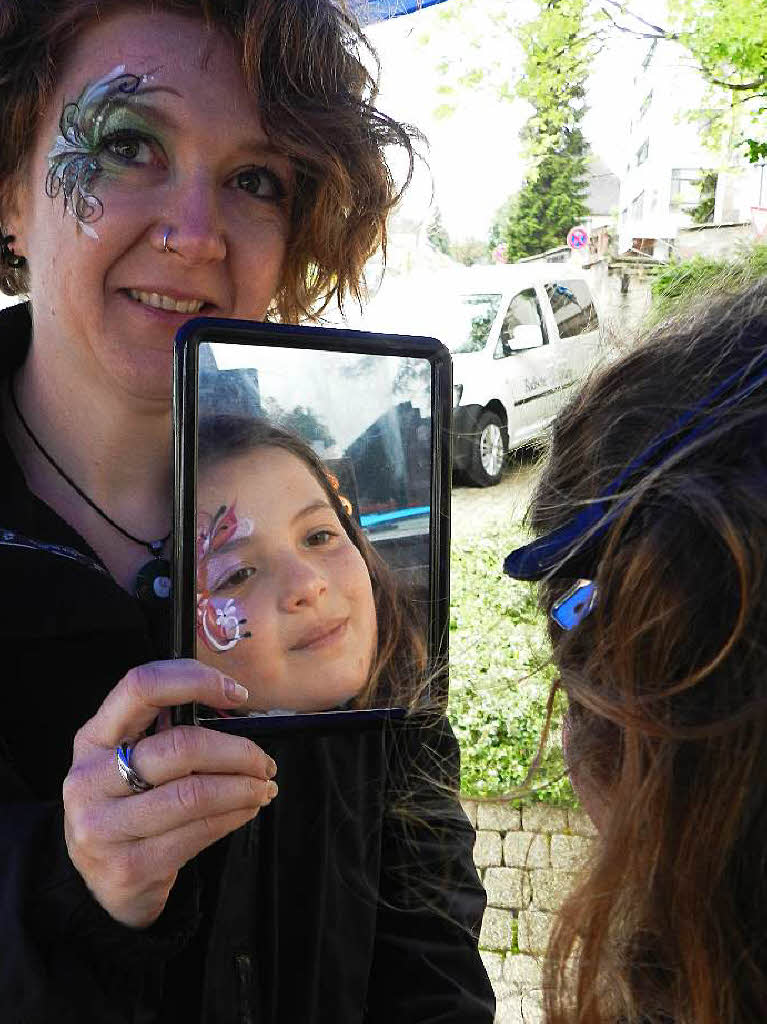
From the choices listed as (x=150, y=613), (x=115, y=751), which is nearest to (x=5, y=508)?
(x=150, y=613)

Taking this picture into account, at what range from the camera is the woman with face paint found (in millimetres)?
1144

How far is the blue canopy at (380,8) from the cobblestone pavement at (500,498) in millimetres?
747

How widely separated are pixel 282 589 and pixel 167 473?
16.6 inches

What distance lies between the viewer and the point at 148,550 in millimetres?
1348

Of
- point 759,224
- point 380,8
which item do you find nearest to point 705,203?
point 759,224

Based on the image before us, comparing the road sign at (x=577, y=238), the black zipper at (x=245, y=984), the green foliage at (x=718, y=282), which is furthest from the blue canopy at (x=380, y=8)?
the road sign at (x=577, y=238)

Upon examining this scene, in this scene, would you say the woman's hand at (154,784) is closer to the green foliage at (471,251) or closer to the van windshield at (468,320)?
the van windshield at (468,320)

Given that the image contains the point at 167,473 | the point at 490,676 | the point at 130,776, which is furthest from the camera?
the point at 490,676

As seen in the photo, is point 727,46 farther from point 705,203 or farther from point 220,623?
point 705,203

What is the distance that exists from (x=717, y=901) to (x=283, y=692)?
499 mm

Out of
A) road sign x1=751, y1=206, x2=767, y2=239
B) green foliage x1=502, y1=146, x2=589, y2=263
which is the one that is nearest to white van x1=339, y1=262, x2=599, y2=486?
road sign x1=751, y1=206, x2=767, y2=239

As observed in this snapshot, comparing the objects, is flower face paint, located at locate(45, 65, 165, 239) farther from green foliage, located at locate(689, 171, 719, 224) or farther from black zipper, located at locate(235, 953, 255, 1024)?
green foliage, located at locate(689, 171, 719, 224)

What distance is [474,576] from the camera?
10.9 feet

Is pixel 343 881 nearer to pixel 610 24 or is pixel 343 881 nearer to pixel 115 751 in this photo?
pixel 115 751
